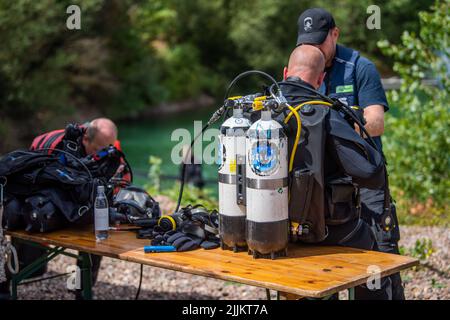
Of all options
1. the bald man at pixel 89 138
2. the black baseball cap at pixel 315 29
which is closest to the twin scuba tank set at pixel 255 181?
the black baseball cap at pixel 315 29

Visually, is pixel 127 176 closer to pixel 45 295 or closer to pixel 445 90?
pixel 45 295

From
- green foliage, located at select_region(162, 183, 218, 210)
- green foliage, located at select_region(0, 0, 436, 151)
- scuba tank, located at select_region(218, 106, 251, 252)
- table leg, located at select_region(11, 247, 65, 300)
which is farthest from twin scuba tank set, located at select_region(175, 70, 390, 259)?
green foliage, located at select_region(0, 0, 436, 151)

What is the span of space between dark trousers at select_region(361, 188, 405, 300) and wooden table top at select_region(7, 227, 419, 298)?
0.75 meters

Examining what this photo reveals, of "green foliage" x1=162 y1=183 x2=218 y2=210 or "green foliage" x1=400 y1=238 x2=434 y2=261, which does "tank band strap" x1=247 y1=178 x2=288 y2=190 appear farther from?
"green foliage" x1=162 y1=183 x2=218 y2=210

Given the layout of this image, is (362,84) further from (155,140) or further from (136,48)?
(136,48)

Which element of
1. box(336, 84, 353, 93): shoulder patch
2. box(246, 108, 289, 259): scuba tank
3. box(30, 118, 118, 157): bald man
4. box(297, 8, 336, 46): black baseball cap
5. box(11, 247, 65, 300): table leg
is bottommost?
box(11, 247, 65, 300): table leg

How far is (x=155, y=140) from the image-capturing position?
3262cm

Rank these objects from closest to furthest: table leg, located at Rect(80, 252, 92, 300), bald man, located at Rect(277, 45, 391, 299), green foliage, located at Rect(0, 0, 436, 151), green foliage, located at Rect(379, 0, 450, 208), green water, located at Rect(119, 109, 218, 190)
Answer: bald man, located at Rect(277, 45, 391, 299), table leg, located at Rect(80, 252, 92, 300), green foliage, located at Rect(379, 0, 450, 208), green water, located at Rect(119, 109, 218, 190), green foliage, located at Rect(0, 0, 436, 151)

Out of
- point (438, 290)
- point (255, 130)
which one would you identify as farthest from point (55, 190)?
point (438, 290)

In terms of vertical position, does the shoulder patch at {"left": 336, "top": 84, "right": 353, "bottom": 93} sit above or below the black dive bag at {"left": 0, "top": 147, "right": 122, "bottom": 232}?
above

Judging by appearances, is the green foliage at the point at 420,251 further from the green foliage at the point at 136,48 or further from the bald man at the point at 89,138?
the green foliage at the point at 136,48

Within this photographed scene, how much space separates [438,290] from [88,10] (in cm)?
2725

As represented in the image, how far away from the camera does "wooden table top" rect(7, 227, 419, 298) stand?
A: 3.02 metres

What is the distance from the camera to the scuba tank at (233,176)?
132 inches
